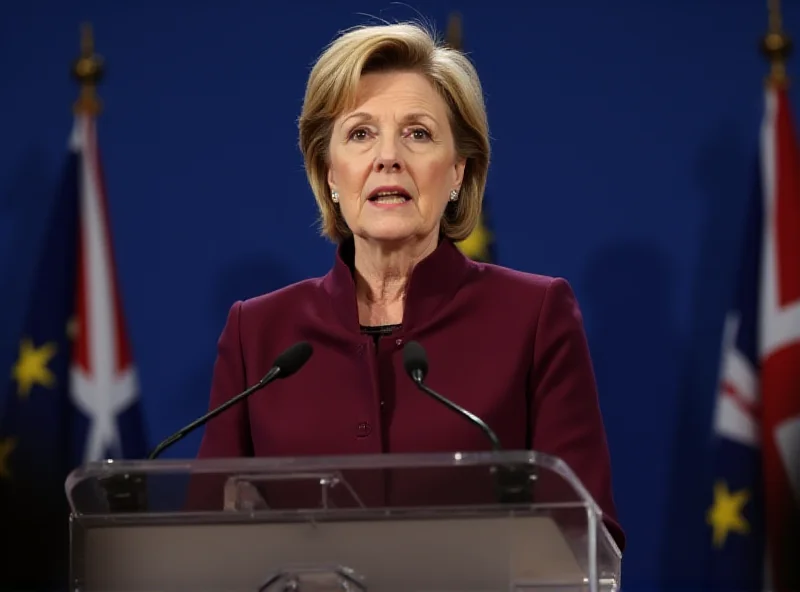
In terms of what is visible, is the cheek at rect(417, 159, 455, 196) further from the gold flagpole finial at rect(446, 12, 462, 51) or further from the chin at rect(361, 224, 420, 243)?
the gold flagpole finial at rect(446, 12, 462, 51)

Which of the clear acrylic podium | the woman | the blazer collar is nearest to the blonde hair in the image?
the woman

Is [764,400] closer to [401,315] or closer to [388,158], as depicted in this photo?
[401,315]

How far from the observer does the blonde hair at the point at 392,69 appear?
88.2 inches

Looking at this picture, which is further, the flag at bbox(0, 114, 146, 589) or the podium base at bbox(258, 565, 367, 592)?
the flag at bbox(0, 114, 146, 589)

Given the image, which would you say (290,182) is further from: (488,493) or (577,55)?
(488,493)

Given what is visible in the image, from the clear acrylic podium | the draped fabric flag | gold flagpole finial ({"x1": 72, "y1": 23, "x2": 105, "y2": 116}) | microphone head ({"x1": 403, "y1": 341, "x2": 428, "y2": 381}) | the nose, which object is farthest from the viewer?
gold flagpole finial ({"x1": 72, "y1": 23, "x2": 105, "y2": 116})

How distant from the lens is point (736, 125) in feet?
11.5

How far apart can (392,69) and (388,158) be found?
18cm

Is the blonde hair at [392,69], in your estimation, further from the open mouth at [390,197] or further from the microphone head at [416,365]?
the microphone head at [416,365]

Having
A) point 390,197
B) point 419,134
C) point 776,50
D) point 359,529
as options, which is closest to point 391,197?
point 390,197

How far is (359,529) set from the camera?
145 cm

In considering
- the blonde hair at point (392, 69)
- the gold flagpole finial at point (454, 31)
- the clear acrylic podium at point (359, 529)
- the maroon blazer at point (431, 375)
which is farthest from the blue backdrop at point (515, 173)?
the clear acrylic podium at point (359, 529)

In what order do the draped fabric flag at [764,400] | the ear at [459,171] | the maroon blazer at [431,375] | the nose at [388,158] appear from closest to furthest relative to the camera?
the maroon blazer at [431,375]
the nose at [388,158]
the ear at [459,171]
the draped fabric flag at [764,400]

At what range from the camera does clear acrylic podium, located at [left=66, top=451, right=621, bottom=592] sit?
56.4 inches
